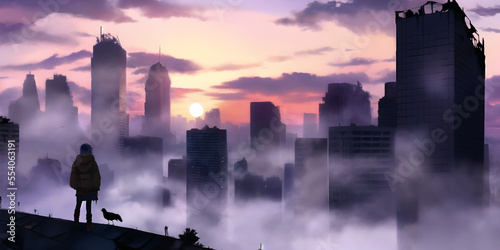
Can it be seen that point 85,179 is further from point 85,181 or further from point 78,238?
point 78,238

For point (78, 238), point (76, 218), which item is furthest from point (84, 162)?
point (78, 238)

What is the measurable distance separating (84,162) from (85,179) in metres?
0.87

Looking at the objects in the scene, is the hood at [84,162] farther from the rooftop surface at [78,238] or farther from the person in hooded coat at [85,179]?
the rooftop surface at [78,238]

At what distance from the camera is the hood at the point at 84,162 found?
20.3 metres

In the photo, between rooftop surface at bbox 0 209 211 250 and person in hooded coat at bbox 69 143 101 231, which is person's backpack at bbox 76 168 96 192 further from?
rooftop surface at bbox 0 209 211 250

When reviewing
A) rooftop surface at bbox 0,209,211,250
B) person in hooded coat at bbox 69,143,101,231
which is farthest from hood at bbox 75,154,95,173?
rooftop surface at bbox 0,209,211,250

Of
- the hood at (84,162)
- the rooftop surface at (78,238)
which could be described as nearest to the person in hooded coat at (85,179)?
the hood at (84,162)

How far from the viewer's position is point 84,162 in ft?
66.7

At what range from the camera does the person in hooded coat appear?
66.9 ft

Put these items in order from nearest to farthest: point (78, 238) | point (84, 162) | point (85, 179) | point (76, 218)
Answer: point (78, 238), point (84, 162), point (85, 179), point (76, 218)

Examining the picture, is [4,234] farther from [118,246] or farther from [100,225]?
[118,246]

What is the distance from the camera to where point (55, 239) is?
64.1ft

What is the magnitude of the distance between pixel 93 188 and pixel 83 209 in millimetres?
2337

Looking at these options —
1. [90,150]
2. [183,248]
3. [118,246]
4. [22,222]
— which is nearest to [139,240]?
[118,246]
